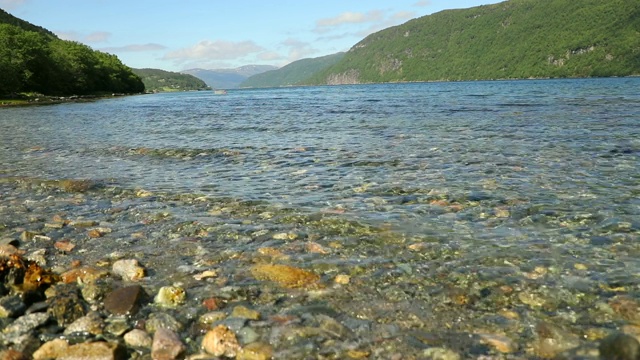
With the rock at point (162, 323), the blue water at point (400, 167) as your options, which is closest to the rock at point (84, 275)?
the rock at point (162, 323)

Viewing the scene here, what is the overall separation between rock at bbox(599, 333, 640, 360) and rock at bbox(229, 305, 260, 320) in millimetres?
3844

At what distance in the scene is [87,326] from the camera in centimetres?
558

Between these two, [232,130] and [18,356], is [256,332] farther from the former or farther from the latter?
[232,130]

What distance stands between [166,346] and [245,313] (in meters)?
1.11

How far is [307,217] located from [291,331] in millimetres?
4823

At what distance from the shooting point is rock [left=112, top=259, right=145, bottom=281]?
7.17 meters

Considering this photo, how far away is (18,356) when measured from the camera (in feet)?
16.1

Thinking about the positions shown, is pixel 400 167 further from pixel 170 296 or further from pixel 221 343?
pixel 221 343

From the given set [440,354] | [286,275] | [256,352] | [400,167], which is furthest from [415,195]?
[256,352]

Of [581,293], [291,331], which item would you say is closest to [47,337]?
[291,331]

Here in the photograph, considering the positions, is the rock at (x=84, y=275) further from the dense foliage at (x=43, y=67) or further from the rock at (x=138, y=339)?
the dense foliage at (x=43, y=67)

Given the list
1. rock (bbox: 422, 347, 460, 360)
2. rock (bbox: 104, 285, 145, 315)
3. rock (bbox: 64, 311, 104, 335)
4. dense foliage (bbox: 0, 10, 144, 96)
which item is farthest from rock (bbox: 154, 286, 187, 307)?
dense foliage (bbox: 0, 10, 144, 96)

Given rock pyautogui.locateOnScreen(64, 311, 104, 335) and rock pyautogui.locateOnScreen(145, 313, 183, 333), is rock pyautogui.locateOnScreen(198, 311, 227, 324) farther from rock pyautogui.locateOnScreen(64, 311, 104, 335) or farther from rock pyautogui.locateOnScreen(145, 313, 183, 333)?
Answer: rock pyautogui.locateOnScreen(64, 311, 104, 335)

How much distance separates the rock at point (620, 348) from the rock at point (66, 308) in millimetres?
6022
